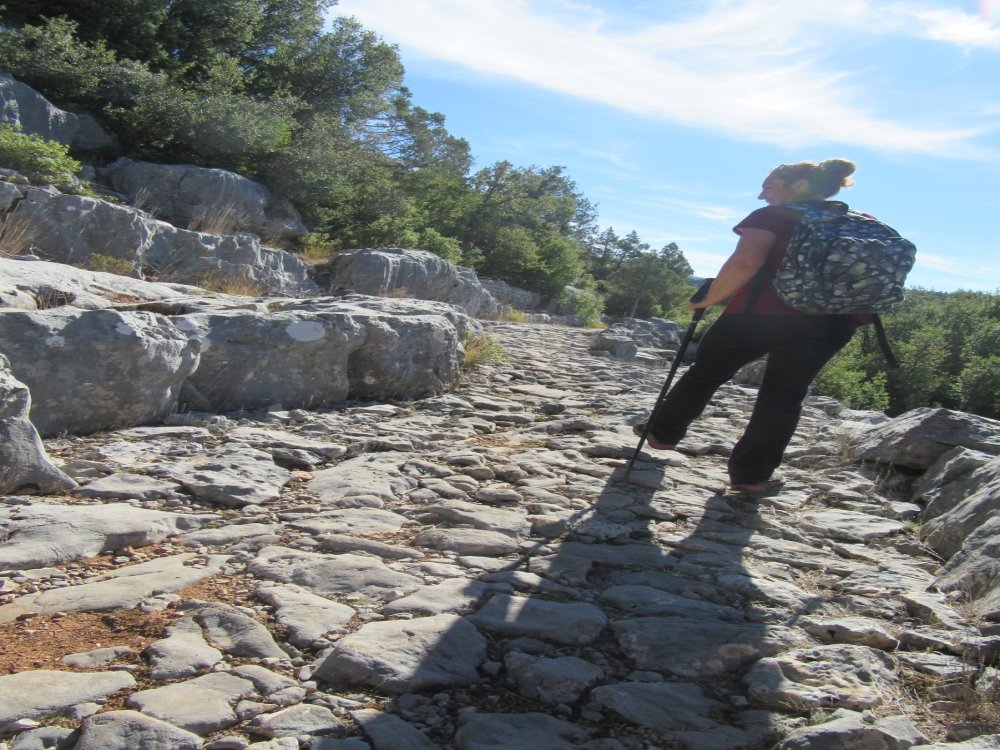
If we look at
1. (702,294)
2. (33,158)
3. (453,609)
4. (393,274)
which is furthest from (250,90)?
(453,609)

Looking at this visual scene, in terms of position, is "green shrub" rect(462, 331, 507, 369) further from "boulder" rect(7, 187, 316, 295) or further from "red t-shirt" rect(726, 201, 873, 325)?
"red t-shirt" rect(726, 201, 873, 325)

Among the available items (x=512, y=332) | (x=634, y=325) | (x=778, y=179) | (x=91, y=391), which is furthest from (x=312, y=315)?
(x=634, y=325)

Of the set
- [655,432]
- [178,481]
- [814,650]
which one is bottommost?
[178,481]

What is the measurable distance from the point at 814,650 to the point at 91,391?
4.25 metres

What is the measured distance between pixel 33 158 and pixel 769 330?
9337 mm

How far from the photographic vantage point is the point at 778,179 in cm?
457

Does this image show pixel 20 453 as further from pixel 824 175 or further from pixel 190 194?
pixel 190 194

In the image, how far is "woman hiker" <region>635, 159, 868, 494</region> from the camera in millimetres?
4289

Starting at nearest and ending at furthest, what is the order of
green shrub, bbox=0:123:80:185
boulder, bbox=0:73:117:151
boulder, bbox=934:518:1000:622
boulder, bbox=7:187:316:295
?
boulder, bbox=934:518:1000:622
boulder, bbox=7:187:316:295
green shrub, bbox=0:123:80:185
boulder, bbox=0:73:117:151

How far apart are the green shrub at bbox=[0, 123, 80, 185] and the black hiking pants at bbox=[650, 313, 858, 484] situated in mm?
8621

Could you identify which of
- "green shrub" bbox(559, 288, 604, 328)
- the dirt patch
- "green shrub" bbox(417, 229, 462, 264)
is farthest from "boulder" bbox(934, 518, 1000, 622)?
"green shrub" bbox(559, 288, 604, 328)

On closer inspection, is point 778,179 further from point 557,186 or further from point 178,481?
point 557,186

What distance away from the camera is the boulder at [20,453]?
3582mm

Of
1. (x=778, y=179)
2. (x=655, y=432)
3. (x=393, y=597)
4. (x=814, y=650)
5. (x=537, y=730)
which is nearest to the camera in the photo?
(x=537, y=730)
